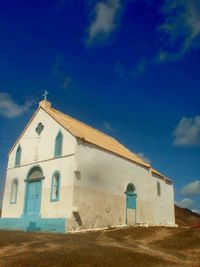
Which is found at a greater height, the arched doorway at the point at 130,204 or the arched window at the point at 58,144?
the arched window at the point at 58,144

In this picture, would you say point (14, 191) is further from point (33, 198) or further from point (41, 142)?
point (41, 142)

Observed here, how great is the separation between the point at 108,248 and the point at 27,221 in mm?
11616

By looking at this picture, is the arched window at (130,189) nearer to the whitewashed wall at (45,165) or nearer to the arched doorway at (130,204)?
the arched doorway at (130,204)

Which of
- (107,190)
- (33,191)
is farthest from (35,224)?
(107,190)

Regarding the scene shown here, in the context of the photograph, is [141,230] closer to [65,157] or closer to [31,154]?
[65,157]

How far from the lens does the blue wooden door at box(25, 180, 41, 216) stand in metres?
23.1

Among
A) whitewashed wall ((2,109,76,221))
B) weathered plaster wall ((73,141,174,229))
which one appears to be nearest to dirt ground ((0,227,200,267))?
weathered plaster wall ((73,141,174,229))

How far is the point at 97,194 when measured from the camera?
73.7 feet

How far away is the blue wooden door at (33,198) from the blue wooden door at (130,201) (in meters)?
7.51

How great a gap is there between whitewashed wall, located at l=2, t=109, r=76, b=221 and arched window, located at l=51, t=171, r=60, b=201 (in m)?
0.36

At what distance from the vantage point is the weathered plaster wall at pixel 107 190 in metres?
21.2

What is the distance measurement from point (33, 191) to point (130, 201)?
327 inches

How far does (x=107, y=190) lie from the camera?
77.6ft

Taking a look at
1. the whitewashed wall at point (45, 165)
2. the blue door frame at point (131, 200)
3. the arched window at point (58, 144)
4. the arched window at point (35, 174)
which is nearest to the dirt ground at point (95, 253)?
the whitewashed wall at point (45, 165)
